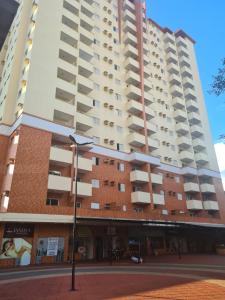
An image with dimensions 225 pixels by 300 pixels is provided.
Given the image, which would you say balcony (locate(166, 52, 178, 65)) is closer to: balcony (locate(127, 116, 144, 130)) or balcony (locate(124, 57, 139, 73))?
balcony (locate(124, 57, 139, 73))

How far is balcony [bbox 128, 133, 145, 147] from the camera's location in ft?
138

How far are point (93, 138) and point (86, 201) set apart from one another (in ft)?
32.1

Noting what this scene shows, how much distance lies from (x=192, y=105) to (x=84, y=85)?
30.2m

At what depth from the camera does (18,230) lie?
26.0 metres

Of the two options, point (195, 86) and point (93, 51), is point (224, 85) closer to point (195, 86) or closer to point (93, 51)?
point (93, 51)

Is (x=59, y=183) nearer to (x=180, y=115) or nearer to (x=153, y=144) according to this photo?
(x=153, y=144)

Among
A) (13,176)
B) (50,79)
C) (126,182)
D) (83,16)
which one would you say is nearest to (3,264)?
(13,176)

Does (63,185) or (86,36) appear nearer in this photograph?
(63,185)

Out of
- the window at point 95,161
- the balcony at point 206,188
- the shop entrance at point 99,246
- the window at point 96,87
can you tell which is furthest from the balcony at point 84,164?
the balcony at point 206,188

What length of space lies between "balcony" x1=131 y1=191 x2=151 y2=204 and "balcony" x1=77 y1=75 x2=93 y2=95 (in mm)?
Answer: 18055

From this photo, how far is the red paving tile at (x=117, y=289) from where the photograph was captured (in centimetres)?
1197

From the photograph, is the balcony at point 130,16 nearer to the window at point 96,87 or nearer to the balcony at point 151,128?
the window at point 96,87

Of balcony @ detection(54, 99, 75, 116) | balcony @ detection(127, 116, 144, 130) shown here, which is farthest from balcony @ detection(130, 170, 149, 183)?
balcony @ detection(54, 99, 75, 116)

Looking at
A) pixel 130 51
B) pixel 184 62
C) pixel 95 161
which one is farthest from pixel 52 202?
pixel 184 62
